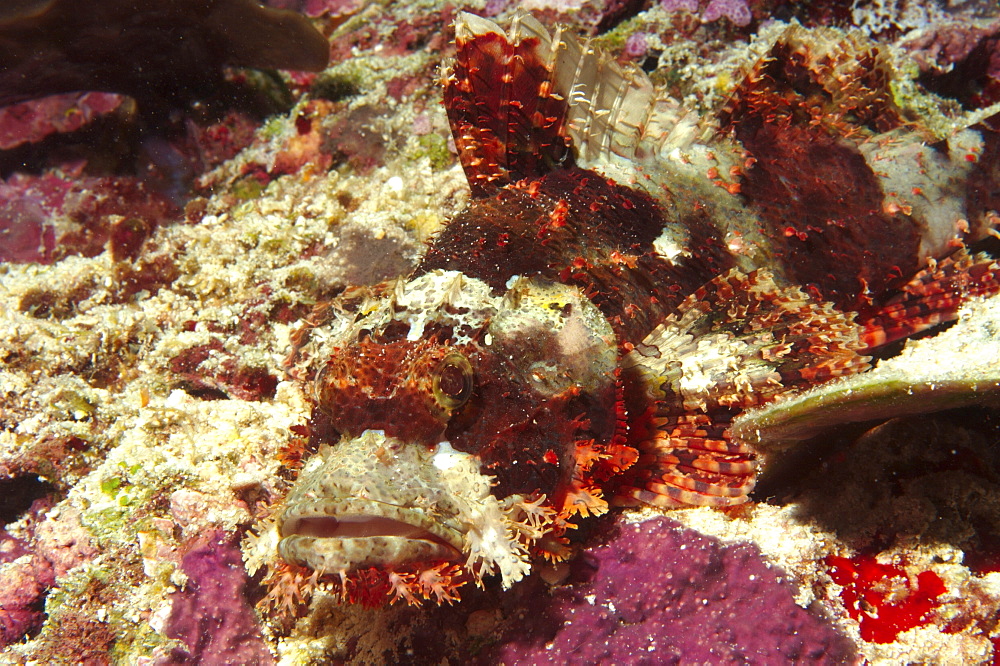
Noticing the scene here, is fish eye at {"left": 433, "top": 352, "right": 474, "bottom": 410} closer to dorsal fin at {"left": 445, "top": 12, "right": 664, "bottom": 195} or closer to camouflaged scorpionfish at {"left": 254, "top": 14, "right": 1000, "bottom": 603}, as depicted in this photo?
camouflaged scorpionfish at {"left": 254, "top": 14, "right": 1000, "bottom": 603}

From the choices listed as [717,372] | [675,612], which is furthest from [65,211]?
[675,612]

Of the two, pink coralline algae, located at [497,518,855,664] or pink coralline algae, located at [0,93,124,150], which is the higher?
pink coralline algae, located at [497,518,855,664]

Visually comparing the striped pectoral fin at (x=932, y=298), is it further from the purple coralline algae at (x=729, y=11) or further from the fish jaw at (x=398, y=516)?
the purple coralline algae at (x=729, y=11)

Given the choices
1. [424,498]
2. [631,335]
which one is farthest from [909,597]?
[424,498]

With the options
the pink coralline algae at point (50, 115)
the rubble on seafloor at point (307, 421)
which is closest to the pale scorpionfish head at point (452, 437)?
the rubble on seafloor at point (307, 421)

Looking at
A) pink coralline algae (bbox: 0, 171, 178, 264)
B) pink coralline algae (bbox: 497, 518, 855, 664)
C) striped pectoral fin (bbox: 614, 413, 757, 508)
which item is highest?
striped pectoral fin (bbox: 614, 413, 757, 508)

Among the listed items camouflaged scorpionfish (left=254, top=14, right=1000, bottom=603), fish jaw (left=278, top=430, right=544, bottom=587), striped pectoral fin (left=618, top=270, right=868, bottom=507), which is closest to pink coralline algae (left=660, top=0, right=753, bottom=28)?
camouflaged scorpionfish (left=254, top=14, right=1000, bottom=603)

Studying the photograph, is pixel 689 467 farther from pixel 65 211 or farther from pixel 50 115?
pixel 50 115
